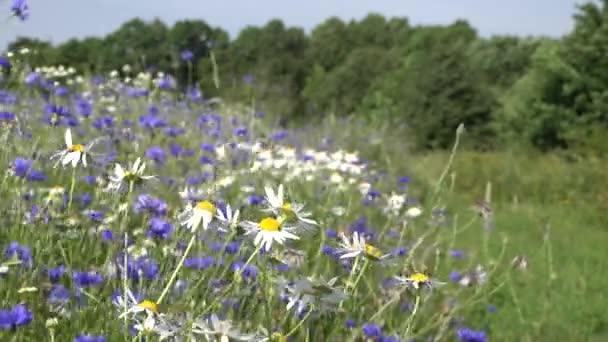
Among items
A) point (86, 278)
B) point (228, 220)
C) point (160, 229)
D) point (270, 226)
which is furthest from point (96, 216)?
point (270, 226)

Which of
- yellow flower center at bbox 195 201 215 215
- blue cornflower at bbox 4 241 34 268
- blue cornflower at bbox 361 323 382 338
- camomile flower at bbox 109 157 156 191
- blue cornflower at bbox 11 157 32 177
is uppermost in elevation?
camomile flower at bbox 109 157 156 191

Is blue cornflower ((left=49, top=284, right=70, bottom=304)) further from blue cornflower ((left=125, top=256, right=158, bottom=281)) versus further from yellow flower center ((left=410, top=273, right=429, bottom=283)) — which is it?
yellow flower center ((left=410, top=273, right=429, bottom=283))

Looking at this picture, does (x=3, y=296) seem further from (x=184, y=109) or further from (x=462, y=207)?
(x=462, y=207)

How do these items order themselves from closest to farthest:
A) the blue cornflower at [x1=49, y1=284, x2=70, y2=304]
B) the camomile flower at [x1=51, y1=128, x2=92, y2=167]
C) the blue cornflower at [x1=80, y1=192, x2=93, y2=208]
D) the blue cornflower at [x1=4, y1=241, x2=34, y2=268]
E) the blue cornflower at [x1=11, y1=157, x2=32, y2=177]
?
the camomile flower at [x1=51, y1=128, x2=92, y2=167] → the blue cornflower at [x1=49, y1=284, x2=70, y2=304] → the blue cornflower at [x1=4, y1=241, x2=34, y2=268] → the blue cornflower at [x1=11, y1=157, x2=32, y2=177] → the blue cornflower at [x1=80, y1=192, x2=93, y2=208]

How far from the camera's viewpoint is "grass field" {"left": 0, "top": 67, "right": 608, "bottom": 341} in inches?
59.9

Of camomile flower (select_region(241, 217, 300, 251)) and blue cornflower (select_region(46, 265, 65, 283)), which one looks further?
blue cornflower (select_region(46, 265, 65, 283))

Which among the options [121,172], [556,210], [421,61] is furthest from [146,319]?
[421,61]

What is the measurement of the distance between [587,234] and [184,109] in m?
4.43

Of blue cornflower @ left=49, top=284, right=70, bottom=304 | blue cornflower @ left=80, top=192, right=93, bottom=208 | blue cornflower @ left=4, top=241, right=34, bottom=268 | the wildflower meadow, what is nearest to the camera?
the wildflower meadow

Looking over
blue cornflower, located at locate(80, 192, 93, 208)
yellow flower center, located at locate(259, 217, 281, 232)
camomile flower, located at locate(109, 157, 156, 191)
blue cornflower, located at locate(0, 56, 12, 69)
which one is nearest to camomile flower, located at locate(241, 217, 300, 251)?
yellow flower center, located at locate(259, 217, 281, 232)

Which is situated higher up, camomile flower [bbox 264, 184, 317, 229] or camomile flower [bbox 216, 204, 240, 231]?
camomile flower [bbox 264, 184, 317, 229]

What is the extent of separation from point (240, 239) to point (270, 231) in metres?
0.19

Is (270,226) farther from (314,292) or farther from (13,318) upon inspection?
(13,318)

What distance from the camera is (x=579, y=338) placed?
443 centimetres
